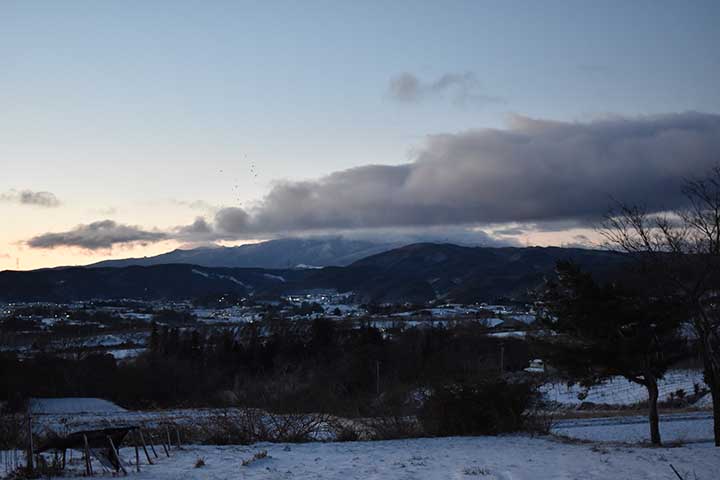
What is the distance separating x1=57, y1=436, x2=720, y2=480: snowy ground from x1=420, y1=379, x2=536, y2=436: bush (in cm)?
263

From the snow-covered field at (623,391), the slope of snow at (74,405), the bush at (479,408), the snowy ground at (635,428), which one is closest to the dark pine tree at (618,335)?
the bush at (479,408)

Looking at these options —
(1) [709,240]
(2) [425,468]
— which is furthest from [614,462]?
(1) [709,240]

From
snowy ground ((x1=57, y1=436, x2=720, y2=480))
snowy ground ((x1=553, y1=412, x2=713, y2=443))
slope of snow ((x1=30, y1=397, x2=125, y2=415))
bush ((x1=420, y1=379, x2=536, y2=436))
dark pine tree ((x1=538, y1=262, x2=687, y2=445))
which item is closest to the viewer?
snowy ground ((x1=57, y1=436, x2=720, y2=480))

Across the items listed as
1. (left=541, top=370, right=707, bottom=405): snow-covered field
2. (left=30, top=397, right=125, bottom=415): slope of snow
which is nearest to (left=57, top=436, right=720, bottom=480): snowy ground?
(left=541, top=370, right=707, bottom=405): snow-covered field

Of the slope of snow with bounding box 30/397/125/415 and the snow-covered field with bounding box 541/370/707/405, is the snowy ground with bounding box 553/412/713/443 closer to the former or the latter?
the snow-covered field with bounding box 541/370/707/405

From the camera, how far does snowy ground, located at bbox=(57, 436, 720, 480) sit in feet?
40.1

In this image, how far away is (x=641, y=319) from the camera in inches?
797

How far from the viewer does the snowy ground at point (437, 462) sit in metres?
12.2

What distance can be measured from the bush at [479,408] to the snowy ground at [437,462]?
2628 mm

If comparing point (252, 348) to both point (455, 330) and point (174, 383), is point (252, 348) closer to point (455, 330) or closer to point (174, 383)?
point (174, 383)

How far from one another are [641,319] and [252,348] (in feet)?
207

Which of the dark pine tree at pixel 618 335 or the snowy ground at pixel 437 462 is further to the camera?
the dark pine tree at pixel 618 335

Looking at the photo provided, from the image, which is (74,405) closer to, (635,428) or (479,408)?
(635,428)

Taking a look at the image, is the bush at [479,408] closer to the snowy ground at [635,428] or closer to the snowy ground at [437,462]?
the snowy ground at [437,462]
